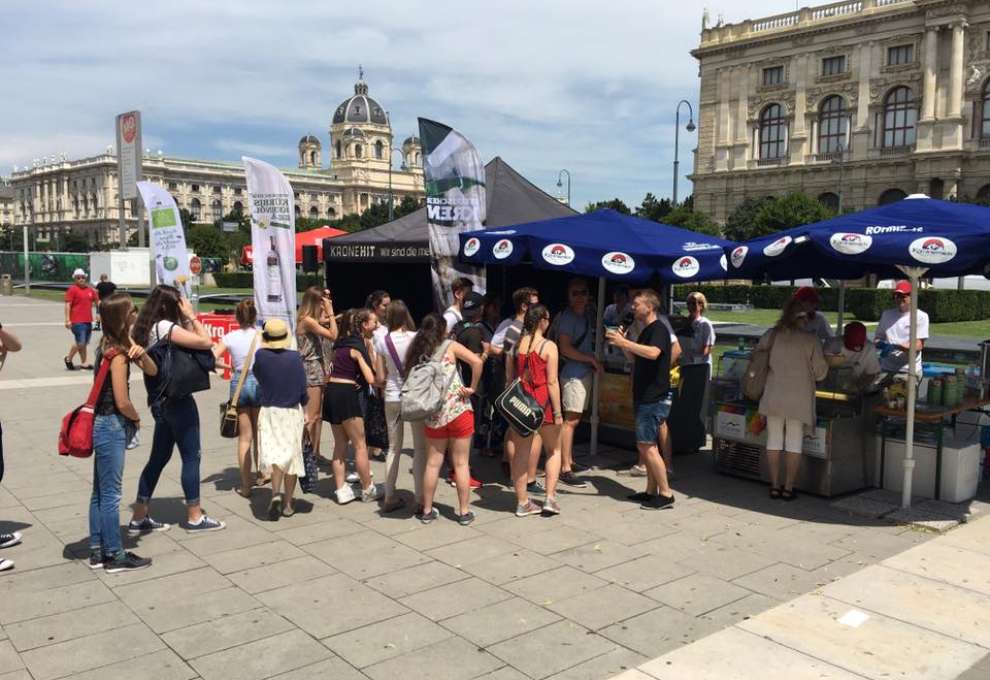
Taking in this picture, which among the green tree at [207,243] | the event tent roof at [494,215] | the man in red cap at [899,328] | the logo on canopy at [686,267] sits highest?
the green tree at [207,243]

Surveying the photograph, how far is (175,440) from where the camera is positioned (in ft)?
18.9

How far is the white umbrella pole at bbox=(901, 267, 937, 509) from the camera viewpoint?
6.50 meters

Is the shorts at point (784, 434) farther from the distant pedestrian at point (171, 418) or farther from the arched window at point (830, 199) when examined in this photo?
the arched window at point (830, 199)

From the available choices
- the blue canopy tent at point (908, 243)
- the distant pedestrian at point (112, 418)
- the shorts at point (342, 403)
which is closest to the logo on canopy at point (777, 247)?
the blue canopy tent at point (908, 243)

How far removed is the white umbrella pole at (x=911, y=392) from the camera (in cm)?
650

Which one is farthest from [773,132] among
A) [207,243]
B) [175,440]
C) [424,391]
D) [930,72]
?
[175,440]

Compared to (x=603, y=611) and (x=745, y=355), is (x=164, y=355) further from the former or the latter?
(x=745, y=355)

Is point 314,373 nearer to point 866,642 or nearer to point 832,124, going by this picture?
point 866,642

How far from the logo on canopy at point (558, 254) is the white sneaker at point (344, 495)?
2662 millimetres

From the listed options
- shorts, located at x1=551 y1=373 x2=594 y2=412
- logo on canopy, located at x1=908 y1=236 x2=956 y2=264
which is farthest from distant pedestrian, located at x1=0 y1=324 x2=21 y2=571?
logo on canopy, located at x1=908 y1=236 x2=956 y2=264

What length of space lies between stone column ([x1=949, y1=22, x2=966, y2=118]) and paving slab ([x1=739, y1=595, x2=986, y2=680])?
65327mm

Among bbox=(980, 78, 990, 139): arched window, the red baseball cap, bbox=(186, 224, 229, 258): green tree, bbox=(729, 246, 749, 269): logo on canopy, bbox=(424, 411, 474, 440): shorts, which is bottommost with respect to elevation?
bbox=(424, 411, 474, 440): shorts

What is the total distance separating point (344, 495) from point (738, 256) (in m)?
4.15

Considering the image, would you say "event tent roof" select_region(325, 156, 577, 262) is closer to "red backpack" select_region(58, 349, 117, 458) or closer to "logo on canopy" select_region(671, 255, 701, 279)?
"logo on canopy" select_region(671, 255, 701, 279)
